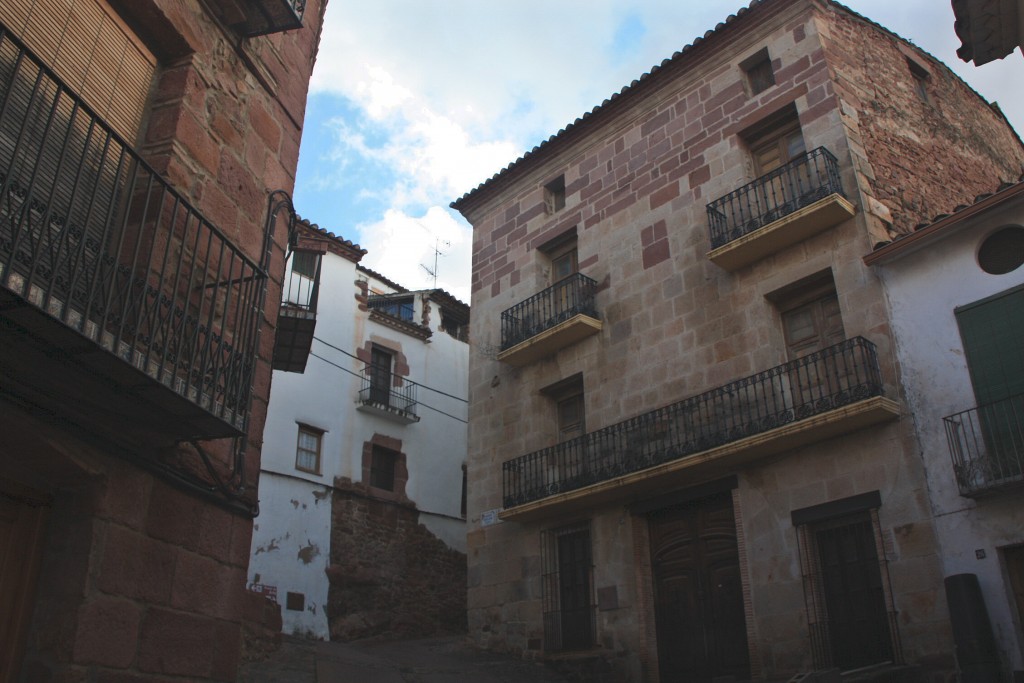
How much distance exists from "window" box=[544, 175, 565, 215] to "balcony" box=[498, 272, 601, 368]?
2.04 meters

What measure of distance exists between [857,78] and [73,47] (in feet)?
36.7

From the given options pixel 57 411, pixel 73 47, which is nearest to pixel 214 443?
pixel 57 411

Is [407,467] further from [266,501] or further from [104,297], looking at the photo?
[104,297]

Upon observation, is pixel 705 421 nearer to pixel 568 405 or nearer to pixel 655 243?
pixel 568 405

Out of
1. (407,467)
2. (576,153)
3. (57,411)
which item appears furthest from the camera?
(407,467)

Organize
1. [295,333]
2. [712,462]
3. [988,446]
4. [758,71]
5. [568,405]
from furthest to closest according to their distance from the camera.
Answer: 1. [568,405]
2. [295,333]
3. [758,71]
4. [712,462]
5. [988,446]

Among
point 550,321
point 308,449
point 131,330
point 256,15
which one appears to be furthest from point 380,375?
point 131,330

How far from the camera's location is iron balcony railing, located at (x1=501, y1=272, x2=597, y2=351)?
14305mm

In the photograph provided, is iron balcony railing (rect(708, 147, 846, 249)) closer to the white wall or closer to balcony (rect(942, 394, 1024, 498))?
the white wall

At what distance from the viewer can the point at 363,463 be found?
729 inches

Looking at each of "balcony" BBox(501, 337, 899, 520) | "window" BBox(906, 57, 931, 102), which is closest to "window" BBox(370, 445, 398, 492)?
"balcony" BBox(501, 337, 899, 520)

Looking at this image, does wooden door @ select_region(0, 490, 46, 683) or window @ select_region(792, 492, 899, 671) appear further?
window @ select_region(792, 492, 899, 671)

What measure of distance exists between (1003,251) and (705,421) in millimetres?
4050

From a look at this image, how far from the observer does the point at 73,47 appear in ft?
15.0
